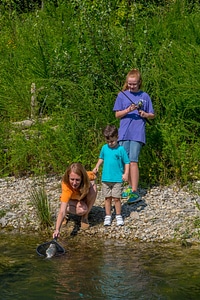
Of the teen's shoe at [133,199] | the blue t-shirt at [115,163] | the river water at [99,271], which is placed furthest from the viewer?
the teen's shoe at [133,199]

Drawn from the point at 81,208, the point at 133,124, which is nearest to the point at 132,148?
the point at 133,124

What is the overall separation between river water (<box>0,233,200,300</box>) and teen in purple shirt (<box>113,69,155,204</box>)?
45.3 inches

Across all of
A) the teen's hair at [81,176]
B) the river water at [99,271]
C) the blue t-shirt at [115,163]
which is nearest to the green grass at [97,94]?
the blue t-shirt at [115,163]

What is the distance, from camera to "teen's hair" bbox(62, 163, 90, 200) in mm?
7496

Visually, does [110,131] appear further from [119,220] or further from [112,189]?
[119,220]

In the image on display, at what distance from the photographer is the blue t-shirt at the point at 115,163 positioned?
788cm

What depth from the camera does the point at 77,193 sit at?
25.3 ft

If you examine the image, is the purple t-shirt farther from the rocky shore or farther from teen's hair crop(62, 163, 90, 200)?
teen's hair crop(62, 163, 90, 200)

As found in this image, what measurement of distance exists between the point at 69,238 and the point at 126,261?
1.12 metres

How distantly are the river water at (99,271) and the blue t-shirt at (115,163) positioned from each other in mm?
787

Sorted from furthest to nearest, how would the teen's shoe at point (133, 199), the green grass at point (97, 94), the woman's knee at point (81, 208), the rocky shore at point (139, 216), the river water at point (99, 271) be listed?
the green grass at point (97, 94), the teen's shoe at point (133, 199), the woman's knee at point (81, 208), the rocky shore at point (139, 216), the river water at point (99, 271)

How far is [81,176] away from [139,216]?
3.31 ft

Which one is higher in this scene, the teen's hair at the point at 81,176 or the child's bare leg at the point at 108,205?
the teen's hair at the point at 81,176

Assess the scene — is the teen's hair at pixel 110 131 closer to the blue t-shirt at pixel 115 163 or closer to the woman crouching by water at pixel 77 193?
the blue t-shirt at pixel 115 163
